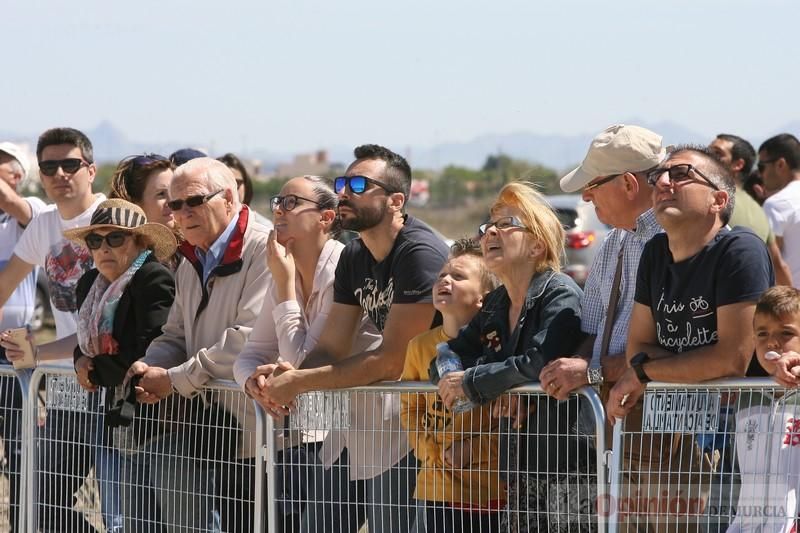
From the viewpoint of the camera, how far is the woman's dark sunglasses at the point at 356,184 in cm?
534

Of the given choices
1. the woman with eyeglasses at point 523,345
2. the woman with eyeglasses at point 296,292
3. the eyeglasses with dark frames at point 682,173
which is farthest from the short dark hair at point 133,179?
the eyeglasses with dark frames at point 682,173

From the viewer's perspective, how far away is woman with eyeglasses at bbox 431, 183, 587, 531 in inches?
176

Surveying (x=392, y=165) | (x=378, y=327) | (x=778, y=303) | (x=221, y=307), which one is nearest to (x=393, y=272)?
(x=378, y=327)

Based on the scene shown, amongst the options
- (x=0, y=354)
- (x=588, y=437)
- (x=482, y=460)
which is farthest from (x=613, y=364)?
(x=0, y=354)

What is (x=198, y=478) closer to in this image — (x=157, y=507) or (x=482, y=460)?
(x=157, y=507)

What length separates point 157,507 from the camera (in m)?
5.46

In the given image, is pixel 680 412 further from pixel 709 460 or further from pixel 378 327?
pixel 378 327

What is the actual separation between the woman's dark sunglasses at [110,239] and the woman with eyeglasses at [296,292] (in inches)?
32.3

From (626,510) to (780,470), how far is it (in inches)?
21.5

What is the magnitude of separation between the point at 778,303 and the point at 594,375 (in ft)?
2.33

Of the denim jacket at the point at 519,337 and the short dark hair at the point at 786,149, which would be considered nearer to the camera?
the denim jacket at the point at 519,337

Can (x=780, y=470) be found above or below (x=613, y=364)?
below

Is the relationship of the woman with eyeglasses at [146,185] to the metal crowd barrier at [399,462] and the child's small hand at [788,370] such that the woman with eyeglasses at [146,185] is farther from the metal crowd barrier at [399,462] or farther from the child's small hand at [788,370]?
the child's small hand at [788,370]

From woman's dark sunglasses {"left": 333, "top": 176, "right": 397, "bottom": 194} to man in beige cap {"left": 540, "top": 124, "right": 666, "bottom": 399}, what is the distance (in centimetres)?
90
